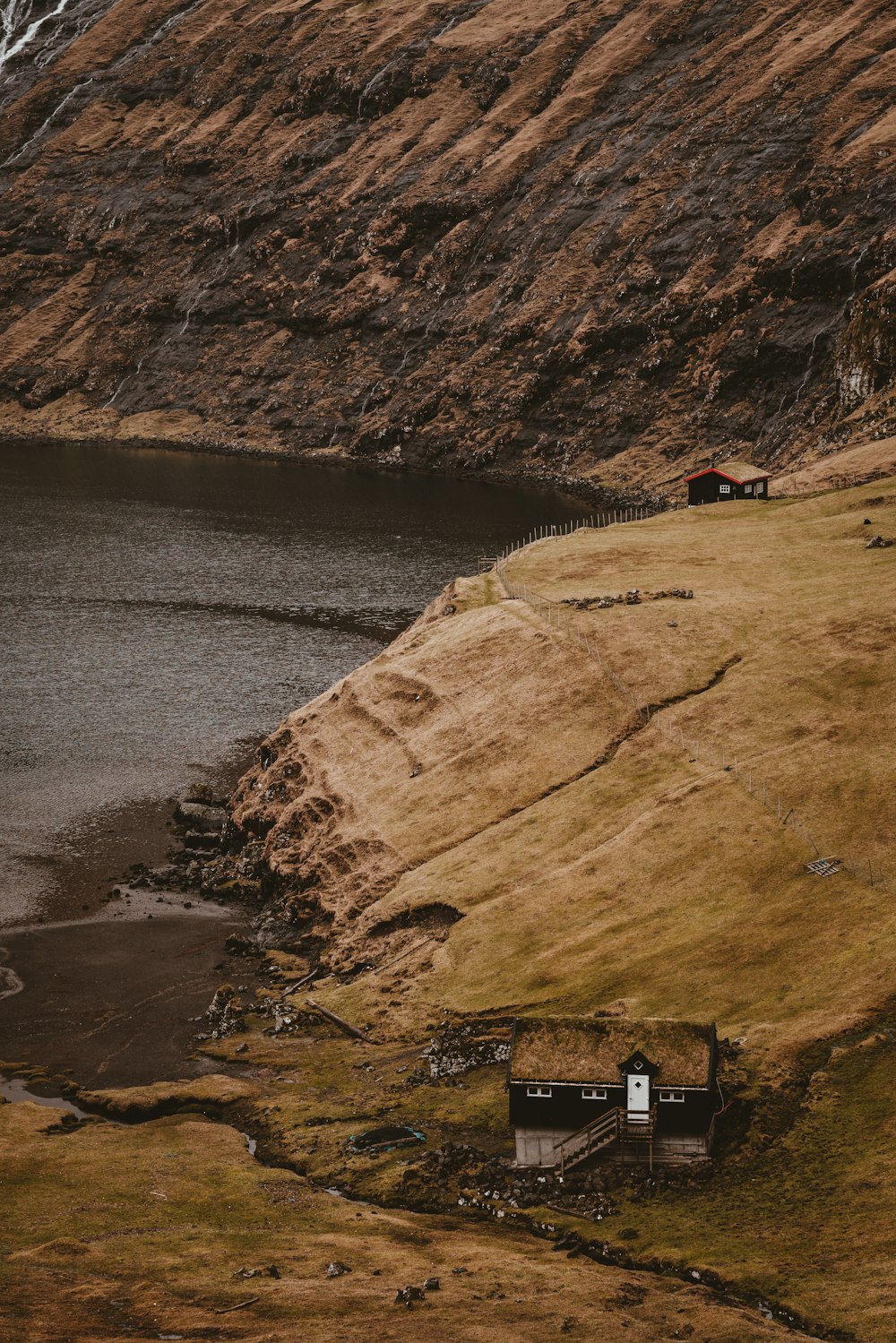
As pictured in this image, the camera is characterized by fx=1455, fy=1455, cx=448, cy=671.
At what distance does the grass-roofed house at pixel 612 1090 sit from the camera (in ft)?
190

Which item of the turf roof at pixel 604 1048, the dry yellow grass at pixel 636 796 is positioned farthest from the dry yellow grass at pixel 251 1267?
the dry yellow grass at pixel 636 796

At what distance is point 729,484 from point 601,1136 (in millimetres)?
95474

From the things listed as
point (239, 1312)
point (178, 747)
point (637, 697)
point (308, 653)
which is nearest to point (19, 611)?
point (308, 653)

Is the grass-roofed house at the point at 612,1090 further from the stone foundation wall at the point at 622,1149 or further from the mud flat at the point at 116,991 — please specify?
the mud flat at the point at 116,991

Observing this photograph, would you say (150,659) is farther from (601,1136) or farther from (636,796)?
(601,1136)

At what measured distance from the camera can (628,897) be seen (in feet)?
249

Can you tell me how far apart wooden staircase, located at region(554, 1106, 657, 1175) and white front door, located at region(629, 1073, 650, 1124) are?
14 cm

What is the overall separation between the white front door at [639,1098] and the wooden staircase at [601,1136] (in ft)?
0.47

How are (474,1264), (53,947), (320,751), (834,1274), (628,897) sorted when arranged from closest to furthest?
1. (834,1274)
2. (474,1264)
3. (628,897)
4. (53,947)
5. (320,751)

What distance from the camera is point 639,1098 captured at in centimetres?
5856

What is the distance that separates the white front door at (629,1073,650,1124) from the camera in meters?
58.2

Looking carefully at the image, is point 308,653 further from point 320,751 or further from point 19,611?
point 320,751

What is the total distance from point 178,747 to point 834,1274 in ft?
271

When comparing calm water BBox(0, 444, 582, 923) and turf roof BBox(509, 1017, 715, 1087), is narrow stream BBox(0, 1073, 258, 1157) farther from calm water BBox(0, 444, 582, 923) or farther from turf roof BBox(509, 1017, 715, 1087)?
calm water BBox(0, 444, 582, 923)
